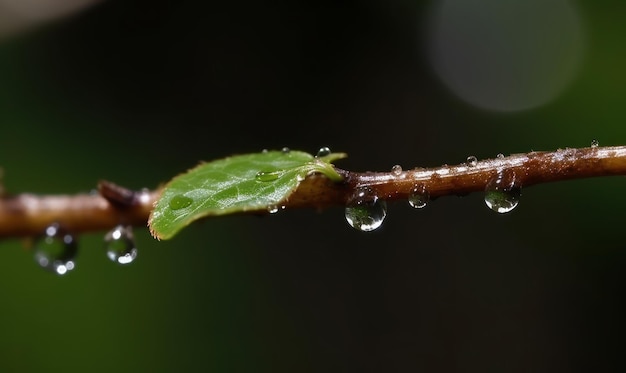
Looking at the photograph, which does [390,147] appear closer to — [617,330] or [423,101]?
[423,101]

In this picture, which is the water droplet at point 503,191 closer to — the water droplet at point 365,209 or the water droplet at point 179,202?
the water droplet at point 365,209

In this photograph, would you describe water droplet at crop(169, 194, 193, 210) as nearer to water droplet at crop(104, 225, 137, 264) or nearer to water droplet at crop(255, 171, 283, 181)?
water droplet at crop(255, 171, 283, 181)

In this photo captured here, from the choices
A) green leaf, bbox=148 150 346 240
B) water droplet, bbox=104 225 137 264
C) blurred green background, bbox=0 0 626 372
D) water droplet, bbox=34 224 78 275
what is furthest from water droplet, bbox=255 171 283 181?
blurred green background, bbox=0 0 626 372

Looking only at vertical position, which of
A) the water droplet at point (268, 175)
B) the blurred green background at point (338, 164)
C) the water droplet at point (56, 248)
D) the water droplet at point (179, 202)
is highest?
the blurred green background at point (338, 164)

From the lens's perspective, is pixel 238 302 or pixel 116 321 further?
pixel 238 302

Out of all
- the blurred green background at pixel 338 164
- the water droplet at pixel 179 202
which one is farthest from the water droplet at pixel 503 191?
the blurred green background at pixel 338 164

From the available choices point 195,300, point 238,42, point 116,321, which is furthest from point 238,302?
point 238,42

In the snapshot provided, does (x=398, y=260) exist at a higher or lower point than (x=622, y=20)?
lower
